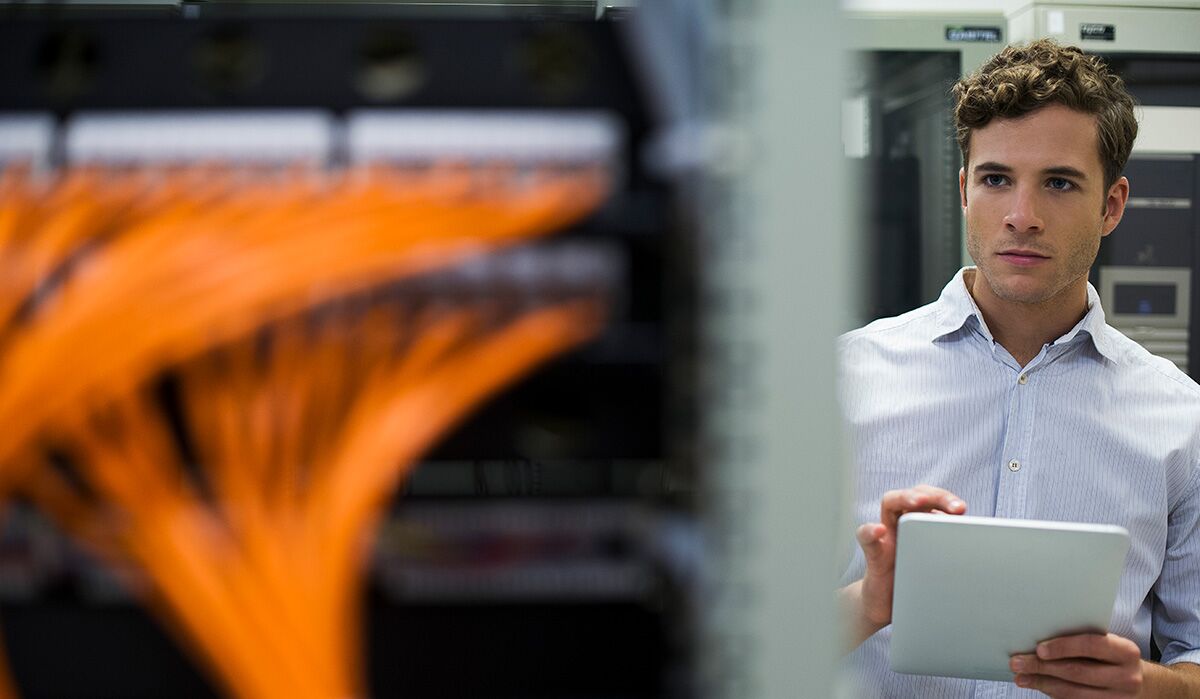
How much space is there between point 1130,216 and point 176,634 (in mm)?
2209

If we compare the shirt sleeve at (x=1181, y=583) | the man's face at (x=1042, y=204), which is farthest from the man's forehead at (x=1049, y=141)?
the shirt sleeve at (x=1181, y=583)

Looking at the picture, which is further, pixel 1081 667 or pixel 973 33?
pixel 973 33

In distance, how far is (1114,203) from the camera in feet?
5.42

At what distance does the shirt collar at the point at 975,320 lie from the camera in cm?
161

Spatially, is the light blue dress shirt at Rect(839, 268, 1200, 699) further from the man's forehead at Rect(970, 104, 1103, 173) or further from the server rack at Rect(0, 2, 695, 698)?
the server rack at Rect(0, 2, 695, 698)

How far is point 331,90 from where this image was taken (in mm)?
482

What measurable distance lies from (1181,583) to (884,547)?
581 mm

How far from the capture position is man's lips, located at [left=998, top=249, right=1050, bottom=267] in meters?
1.55

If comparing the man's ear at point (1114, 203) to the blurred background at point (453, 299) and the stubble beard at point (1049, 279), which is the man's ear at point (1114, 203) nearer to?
the stubble beard at point (1049, 279)

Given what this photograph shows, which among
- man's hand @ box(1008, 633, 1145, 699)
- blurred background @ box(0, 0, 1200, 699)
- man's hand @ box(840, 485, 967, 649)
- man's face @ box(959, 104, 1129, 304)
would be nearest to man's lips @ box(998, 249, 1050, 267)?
man's face @ box(959, 104, 1129, 304)

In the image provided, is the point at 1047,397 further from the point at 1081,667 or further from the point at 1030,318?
the point at 1081,667

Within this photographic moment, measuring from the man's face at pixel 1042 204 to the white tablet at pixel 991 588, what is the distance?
46cm

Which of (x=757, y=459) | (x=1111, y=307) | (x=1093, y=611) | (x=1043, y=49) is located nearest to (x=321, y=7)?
(x=757, y=459)

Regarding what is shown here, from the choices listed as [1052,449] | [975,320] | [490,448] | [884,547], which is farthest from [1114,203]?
[490,448]
